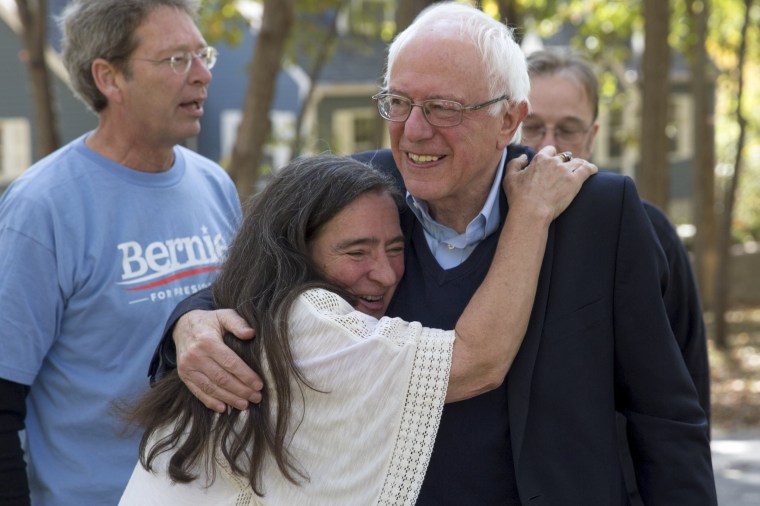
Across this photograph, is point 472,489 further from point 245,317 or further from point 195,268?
point 195,268

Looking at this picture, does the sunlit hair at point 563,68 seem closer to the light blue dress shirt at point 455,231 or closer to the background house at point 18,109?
the light blue dress shirt at point 455,231

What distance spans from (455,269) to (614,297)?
0.41 m

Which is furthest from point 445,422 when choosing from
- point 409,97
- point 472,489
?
point 409,97

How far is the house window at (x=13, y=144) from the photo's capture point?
75.6 ft

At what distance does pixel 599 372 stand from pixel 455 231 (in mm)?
543

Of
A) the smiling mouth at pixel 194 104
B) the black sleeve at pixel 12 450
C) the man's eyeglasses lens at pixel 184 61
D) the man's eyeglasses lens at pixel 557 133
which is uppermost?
the man's eyeglasses lens at pixel 184 61

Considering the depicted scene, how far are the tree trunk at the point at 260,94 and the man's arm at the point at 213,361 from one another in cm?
558

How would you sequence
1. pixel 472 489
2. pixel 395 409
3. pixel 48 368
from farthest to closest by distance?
pixel 48 368
pixel 472 489
pixel 395 409

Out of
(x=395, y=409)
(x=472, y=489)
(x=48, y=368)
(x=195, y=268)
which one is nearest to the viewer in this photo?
(x=395, y=409)

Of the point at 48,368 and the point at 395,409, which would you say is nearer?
the point at 395,409

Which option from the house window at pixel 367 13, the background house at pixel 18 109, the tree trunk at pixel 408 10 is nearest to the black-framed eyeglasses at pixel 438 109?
the tree trunk at pixel 408 10

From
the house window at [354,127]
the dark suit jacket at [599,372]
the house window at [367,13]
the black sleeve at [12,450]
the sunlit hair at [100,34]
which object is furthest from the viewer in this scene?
the house window at [354,127]

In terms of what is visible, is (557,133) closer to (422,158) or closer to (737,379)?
(422,158)

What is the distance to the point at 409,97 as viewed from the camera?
269 centimetres
